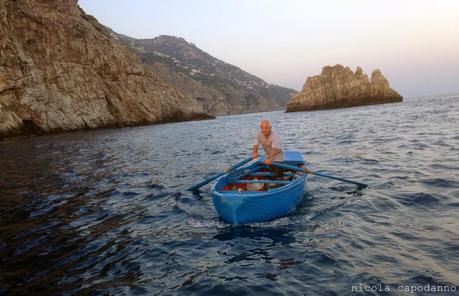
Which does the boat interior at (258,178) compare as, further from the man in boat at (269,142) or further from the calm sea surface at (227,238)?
the calm sea surface at (227,238)

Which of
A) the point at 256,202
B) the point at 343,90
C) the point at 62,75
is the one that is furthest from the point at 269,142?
the point at 343,90

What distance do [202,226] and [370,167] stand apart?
9.12m

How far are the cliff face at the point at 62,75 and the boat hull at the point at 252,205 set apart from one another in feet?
151

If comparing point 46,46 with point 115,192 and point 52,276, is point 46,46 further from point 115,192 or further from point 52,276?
point 52,276

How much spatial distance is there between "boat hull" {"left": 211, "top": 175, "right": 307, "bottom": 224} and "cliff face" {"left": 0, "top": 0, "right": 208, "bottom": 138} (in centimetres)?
4613

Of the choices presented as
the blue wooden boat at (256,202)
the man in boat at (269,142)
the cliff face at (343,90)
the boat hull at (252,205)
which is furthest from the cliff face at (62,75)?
the cliff face at (343,90)

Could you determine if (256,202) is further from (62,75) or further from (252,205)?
(62,75)

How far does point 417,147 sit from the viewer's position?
17953mm

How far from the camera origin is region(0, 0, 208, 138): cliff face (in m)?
48.7

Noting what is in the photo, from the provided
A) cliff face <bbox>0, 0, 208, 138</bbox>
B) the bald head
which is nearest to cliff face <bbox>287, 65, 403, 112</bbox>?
cliff face <bbox>0, 0, 208, 138</bbox>

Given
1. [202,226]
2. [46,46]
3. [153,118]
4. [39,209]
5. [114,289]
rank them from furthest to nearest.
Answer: [153,118] < [46,46] < [39,209] < [202,226] < [114,289]

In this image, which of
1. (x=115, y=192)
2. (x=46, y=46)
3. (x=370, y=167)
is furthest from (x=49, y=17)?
(x=370, y=167)

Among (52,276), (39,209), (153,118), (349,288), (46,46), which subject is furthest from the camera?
(153,118)

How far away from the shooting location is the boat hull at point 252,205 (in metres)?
8.44
